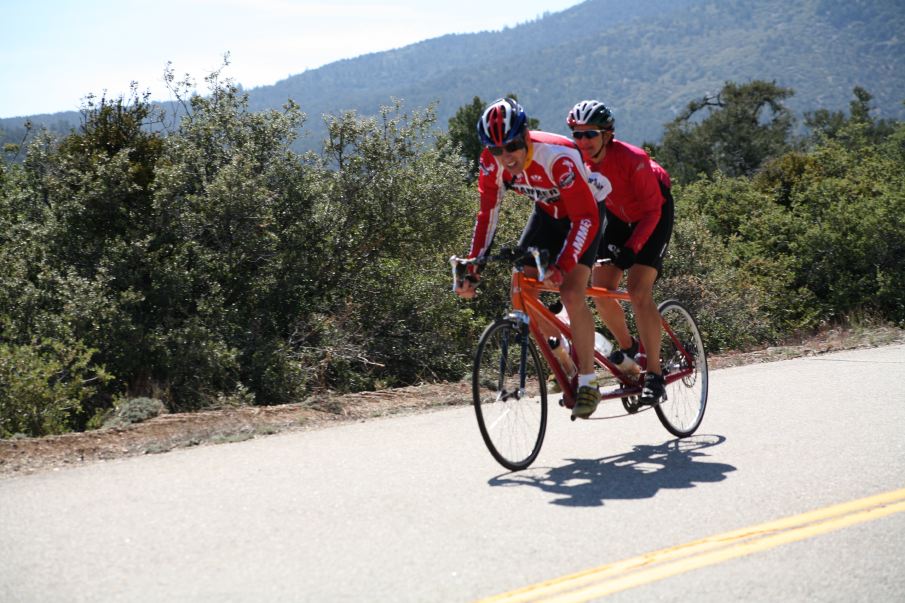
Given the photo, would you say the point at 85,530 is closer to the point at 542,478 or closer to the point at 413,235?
the point at 542,478

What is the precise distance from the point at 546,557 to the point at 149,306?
25.7 ft

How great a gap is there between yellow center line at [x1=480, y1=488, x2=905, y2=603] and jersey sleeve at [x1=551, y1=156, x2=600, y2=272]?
207 cm

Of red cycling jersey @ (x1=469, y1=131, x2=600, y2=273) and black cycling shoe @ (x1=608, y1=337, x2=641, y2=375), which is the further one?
black cycling shoe @ (x1=608, y1=337, x2=641, y2=375)

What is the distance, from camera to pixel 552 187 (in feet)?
20.0

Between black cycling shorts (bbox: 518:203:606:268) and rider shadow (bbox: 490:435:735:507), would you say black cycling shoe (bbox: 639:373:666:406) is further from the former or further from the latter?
black cycling shorts (bbox: 518:203:606:268)

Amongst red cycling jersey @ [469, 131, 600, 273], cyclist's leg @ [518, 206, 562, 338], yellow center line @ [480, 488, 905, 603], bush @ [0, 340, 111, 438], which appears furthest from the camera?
bush @ [0, 340, 111, 438]

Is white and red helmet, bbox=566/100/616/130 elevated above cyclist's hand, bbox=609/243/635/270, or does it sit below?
above

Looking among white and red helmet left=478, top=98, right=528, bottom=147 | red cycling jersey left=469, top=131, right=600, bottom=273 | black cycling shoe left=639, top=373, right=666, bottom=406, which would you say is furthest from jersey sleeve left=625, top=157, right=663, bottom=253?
white and red helmet left=478, top=98, right=528, bottom=147

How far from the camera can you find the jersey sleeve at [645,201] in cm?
660

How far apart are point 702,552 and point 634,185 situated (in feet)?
9.76

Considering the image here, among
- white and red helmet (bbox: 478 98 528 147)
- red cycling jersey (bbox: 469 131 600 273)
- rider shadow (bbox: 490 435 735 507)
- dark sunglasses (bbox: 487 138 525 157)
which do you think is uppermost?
white and red helmet (bbox: 478 98 528 147)

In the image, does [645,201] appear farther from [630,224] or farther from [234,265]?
[234,265]

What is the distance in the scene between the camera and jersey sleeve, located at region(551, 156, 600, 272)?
5996 millimetres

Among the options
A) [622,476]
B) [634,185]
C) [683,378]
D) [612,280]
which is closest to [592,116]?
[634,185]
